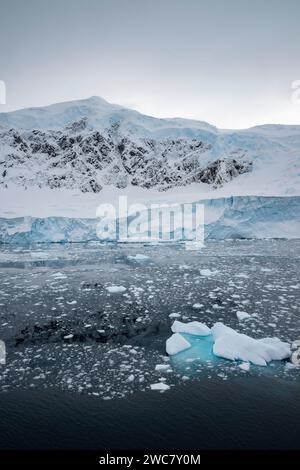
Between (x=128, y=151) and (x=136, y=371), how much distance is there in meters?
32.3

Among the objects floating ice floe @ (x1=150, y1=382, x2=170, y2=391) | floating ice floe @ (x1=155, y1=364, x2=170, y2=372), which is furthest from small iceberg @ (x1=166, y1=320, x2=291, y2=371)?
floating ice floe @ (x1=150, y1=382, x2=170, y2=391)

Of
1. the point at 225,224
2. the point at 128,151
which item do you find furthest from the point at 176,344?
the point at 128,151

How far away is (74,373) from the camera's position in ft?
13.0

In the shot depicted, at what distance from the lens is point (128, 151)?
3459cm

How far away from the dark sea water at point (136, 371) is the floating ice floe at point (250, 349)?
0.13 m

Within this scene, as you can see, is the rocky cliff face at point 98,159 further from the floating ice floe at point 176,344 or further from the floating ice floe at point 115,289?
the floating ice floe at point 176,344

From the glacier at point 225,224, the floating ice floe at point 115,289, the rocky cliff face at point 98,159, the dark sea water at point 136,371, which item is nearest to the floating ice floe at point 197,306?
the dark sea water at point 136,371

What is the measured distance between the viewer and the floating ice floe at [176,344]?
4.45 m

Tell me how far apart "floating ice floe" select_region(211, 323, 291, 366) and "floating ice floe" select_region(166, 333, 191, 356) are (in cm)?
39

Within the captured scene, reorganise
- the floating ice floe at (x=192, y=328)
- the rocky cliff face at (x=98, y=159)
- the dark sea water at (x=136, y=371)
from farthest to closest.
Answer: the rocky cliff face at (x=98, y=159)
the floating ice floe at (x=192, y=328)
the dark sea water at (x=136, y=371)

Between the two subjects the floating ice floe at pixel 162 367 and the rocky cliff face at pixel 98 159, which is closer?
the floating ice floe at pixel 162 367

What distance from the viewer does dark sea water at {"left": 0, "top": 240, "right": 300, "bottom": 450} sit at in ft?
9.70

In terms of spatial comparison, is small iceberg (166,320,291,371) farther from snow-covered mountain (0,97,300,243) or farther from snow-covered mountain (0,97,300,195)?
snow-covered mountain (0,97,300,195)

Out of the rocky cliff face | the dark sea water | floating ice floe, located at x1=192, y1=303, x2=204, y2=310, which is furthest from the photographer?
the rocky cliff face
